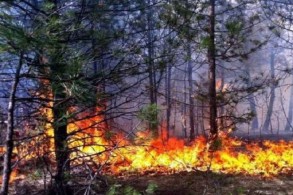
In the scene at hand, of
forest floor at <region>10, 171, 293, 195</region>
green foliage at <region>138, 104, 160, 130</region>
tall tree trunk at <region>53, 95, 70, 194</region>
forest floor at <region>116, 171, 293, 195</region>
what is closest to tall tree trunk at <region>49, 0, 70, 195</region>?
tall tree trunk at <region>53, 95, 70, 194</region>

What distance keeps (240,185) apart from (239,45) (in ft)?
16.7

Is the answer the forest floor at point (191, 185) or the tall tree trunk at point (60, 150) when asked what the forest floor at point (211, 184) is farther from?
the tall tree trunk at point (60, 150)

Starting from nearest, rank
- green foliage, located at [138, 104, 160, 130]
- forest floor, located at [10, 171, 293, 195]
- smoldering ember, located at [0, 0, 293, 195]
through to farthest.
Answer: smoldering ember, located at [0, 0, 293, 195], green foliage, located at [138, 104, 160, 130], forest floor, located at [10, 171, 293, 195]

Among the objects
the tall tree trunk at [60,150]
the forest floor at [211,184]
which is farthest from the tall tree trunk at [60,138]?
the forest floor at [211,184]

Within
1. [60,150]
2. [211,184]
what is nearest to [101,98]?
[60,150]

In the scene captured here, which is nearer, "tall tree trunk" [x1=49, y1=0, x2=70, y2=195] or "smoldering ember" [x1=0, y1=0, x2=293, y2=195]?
"smoldering ember" [x1=0, y1=0, x2=293, y2=195]

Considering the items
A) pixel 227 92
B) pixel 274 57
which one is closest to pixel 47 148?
pixel 227 92

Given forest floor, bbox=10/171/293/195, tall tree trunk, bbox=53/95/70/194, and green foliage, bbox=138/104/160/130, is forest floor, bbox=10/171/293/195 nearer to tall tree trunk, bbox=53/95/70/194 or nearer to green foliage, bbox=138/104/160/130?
tall tree trunk, bbox=53/95/70/194

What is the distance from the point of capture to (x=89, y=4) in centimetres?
654

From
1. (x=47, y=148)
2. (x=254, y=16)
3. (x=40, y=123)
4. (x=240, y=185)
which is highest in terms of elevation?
(x=254, y=16)

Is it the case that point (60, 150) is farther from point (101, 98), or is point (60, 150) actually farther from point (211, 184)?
point (211, 184)

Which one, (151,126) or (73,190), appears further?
(73,190)

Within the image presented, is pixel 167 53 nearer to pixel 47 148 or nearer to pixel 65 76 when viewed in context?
pixel 47 148

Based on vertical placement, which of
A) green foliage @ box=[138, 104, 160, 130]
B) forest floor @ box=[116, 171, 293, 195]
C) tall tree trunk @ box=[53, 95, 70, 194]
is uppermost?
green foliage @ box=[138, 104, 160, 130]
